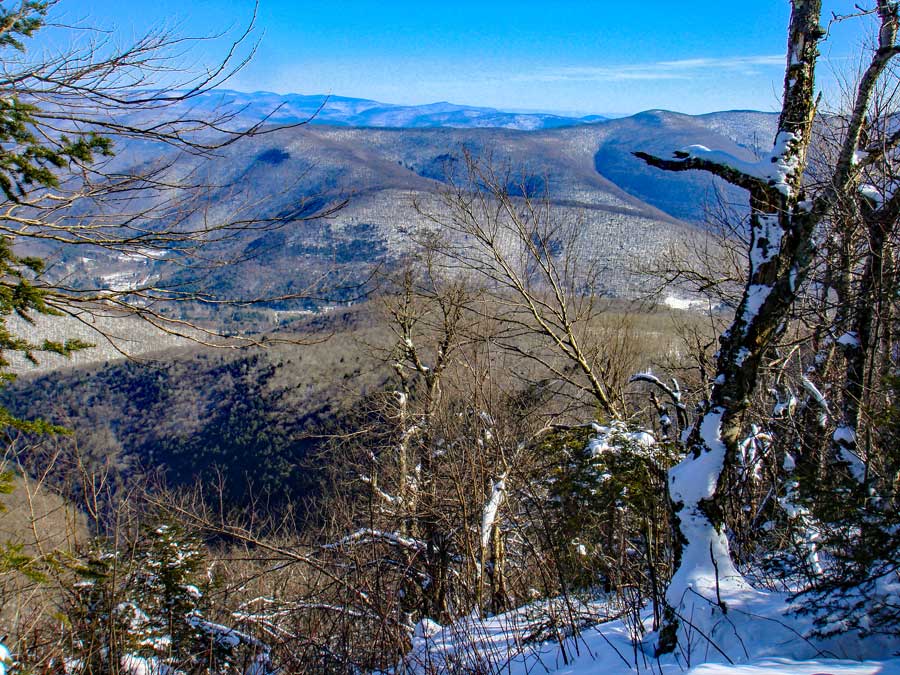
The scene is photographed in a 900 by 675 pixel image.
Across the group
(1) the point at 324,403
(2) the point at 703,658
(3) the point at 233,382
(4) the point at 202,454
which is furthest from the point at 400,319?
(3) the point at 233,382

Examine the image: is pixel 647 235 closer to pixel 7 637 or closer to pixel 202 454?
pixel 202 454

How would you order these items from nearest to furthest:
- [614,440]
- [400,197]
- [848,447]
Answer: [848,447]
[614,440]
[400,197]

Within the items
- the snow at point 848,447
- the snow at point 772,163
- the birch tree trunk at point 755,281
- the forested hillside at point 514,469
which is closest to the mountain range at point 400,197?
the forested hillside at point 514,469

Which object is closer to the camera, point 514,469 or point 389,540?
point 514,469

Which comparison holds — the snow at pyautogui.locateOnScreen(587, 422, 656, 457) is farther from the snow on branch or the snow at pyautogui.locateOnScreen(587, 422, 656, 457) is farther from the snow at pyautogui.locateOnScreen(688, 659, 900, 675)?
the snow at pyautogui.locateOnScreen(688, 659, 900, 675)

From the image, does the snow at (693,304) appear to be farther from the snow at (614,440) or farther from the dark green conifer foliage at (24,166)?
the dark green conifer foliage at (24,166)

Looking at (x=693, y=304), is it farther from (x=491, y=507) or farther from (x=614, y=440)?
(x=614, y=440)

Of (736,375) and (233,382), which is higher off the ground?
(736,375)

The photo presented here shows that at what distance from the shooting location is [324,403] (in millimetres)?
53656

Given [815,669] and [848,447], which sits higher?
[815,669]

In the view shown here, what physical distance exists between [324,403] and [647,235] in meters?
55.5

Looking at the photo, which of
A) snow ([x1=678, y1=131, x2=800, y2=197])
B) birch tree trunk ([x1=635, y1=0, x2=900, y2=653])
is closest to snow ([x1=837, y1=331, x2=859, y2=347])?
birch tree trunk ([x1=635, y1=0, x2=900, y2=653])

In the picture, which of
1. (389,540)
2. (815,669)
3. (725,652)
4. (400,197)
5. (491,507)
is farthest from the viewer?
(400,197)

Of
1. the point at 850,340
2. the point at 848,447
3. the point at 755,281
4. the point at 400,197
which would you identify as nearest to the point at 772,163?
the point at 755,281
